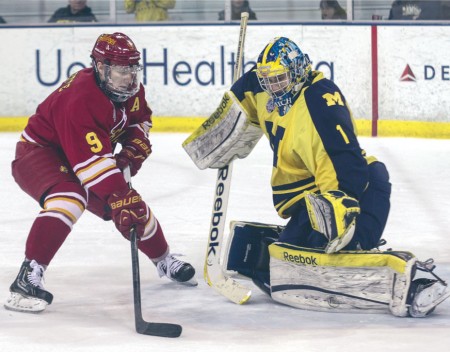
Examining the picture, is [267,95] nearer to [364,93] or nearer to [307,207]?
[307,207]

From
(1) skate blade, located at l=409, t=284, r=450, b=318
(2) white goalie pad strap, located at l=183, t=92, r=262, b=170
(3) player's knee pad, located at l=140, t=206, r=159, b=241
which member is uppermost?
(2) white goalie pad strap, located at l=183, t=92, r=262, b=170

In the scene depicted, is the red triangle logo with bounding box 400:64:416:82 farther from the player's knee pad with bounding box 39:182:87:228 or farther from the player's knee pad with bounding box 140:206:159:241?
the player's knee pad with bounding box 39:182:87:228

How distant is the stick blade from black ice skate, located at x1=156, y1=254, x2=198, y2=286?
25.7 inches

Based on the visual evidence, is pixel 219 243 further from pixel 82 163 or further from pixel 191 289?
pixel 82 163

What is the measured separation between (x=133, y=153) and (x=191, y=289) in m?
0.52

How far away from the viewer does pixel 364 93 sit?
8.44 m

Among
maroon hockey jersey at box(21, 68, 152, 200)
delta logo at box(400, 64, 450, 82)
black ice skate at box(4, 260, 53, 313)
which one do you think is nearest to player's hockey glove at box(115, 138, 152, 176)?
maroon hockey jersey at box(21, 68, 152, 200)

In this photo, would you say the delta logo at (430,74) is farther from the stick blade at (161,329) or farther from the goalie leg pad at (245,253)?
the stick blade at (161,329)

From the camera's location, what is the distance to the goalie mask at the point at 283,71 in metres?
3.80

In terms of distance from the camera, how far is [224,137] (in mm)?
4188

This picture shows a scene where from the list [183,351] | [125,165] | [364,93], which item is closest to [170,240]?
[125,165]

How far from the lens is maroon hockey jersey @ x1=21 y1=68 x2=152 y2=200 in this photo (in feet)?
12.5

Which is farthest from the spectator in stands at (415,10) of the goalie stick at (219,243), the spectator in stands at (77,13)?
the goalie stick at (219,243)

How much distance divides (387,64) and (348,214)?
16.2ft
